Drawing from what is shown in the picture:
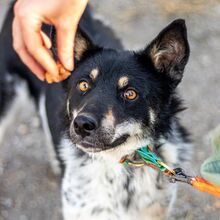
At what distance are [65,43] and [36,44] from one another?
0.53ft

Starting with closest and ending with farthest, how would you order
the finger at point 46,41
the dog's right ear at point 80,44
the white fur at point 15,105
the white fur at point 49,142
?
the finger at point 46,41
the dog's right ear at point 80,44
the white fur at point 15,105
the white fur at point 49,142

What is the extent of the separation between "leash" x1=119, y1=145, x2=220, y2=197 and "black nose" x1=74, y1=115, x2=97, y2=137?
0.42 metres

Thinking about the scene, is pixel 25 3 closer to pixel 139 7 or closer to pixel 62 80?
pixel 62 80

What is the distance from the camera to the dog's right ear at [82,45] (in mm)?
2977

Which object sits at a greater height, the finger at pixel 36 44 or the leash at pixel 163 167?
the finger at pixel 36 44

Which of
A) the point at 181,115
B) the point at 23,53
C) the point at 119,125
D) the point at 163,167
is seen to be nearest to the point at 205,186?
the point at 163,167

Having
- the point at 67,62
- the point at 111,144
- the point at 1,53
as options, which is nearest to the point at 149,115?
the point at 111,144

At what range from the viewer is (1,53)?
13.0 ft

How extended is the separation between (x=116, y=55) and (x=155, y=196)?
2.98ft

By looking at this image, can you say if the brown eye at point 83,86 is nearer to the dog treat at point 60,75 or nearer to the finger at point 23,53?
the dog treat at point 60,75

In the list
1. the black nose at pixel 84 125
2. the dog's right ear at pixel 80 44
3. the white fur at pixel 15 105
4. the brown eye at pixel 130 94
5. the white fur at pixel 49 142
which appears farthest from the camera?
the white fur at pixel 49 142

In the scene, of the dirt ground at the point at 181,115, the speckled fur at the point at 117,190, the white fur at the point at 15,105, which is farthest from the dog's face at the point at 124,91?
the dirt ground at the point at 181,115

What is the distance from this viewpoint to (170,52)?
2.81 metres

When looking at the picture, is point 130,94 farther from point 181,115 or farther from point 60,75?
point 181,115
